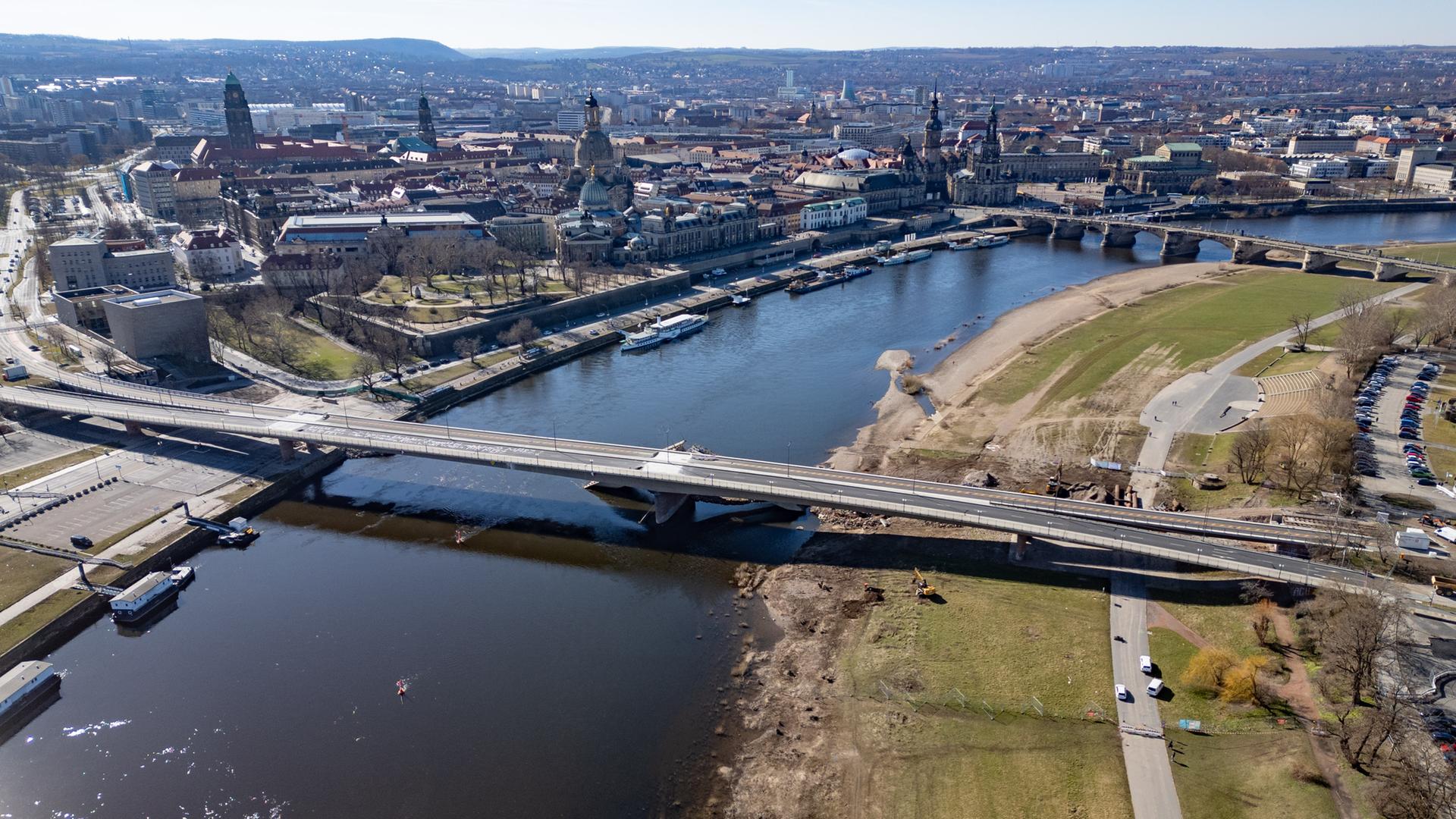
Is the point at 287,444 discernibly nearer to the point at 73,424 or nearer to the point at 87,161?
the point at 73,424

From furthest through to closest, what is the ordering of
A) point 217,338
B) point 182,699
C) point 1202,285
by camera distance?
point 1202,285 → point 217,338 → point 182,699

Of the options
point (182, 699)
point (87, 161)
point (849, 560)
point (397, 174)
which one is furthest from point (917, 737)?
point (87, 161)

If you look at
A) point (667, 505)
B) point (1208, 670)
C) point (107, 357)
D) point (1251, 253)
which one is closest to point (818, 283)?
point (1251, 253)

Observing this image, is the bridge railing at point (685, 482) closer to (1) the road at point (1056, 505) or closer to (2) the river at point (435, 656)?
(1) the road at point (1056, 505)

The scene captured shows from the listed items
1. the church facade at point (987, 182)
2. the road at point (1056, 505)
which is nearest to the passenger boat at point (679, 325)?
the road at point (1056, 505)

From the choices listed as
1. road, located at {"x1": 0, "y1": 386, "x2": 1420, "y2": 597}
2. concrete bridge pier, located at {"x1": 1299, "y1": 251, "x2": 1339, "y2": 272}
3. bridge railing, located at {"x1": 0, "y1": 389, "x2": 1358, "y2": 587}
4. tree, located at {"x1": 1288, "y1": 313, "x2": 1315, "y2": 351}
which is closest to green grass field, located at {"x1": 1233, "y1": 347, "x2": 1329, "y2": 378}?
tree, located at {"x1": 1288, "y1": 313, "x2": 1315, "y2": 351}
